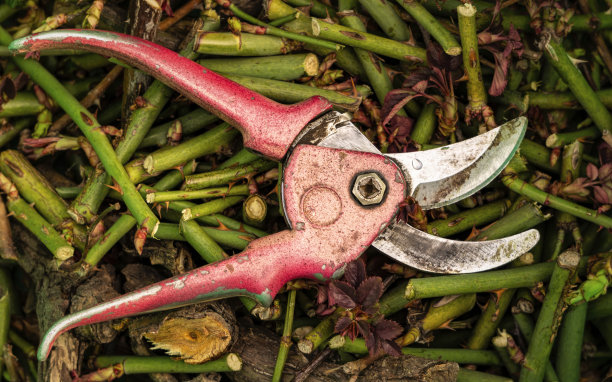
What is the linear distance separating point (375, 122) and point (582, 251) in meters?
0.72

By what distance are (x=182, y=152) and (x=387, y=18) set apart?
0.71 metres

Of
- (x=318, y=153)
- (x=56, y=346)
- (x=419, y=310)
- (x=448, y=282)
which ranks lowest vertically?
(x=56, y=346)

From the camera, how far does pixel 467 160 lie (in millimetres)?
1425

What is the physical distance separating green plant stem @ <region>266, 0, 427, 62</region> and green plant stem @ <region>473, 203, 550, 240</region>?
51 centimetres

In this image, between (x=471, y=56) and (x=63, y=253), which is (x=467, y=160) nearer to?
(x=471, y=56)

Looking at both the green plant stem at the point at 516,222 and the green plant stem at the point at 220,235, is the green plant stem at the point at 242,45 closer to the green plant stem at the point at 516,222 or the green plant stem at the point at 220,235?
the green plant stem at the point at 220,235

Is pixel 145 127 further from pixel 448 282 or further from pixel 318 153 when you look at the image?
pixel 448 282

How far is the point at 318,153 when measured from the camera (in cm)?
139

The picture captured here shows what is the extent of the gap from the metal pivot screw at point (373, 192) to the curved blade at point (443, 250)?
93 mm

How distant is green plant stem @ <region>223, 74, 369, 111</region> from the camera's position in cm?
151

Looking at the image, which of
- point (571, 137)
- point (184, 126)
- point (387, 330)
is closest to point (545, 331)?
point (387, 330)

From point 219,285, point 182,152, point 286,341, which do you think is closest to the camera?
point 219,285

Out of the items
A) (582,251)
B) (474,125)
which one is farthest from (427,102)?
(582,251)

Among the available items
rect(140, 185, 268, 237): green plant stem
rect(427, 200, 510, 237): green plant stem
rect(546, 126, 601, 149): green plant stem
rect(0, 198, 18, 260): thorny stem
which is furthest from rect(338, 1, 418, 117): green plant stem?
rect(0, 198, 18, 260): thorny stem
